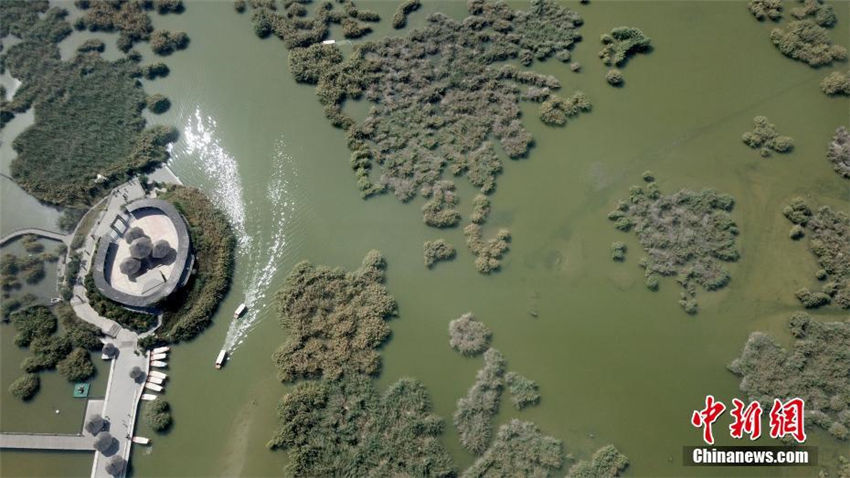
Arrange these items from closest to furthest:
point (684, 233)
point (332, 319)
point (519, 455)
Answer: point (519, 455) → point (332, 319) → point (684, 233)

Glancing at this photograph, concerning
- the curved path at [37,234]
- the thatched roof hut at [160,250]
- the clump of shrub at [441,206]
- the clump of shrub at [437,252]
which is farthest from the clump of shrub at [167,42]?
the clump of shrub at [437,252]

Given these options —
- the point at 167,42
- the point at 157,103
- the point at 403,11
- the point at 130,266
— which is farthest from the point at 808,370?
the point at 167,42

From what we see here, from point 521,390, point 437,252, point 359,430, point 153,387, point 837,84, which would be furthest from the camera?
point 837,84

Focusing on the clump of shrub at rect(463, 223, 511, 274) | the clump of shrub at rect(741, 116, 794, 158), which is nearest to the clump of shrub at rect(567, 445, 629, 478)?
the clump of shrub at rect(463, 223, 511, 274)

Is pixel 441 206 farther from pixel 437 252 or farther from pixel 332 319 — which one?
pixel 332 319

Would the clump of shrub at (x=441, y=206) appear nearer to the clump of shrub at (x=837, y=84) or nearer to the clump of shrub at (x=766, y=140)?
the clump of shrub at (x=766, y=140)

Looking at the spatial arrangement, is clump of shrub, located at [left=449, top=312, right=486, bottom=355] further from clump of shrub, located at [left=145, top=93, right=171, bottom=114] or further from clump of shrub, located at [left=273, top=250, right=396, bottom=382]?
clump of shrub, located at [left=145, top=93, right=171, bottom=114]

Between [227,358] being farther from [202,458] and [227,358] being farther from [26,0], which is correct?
[26,0]
